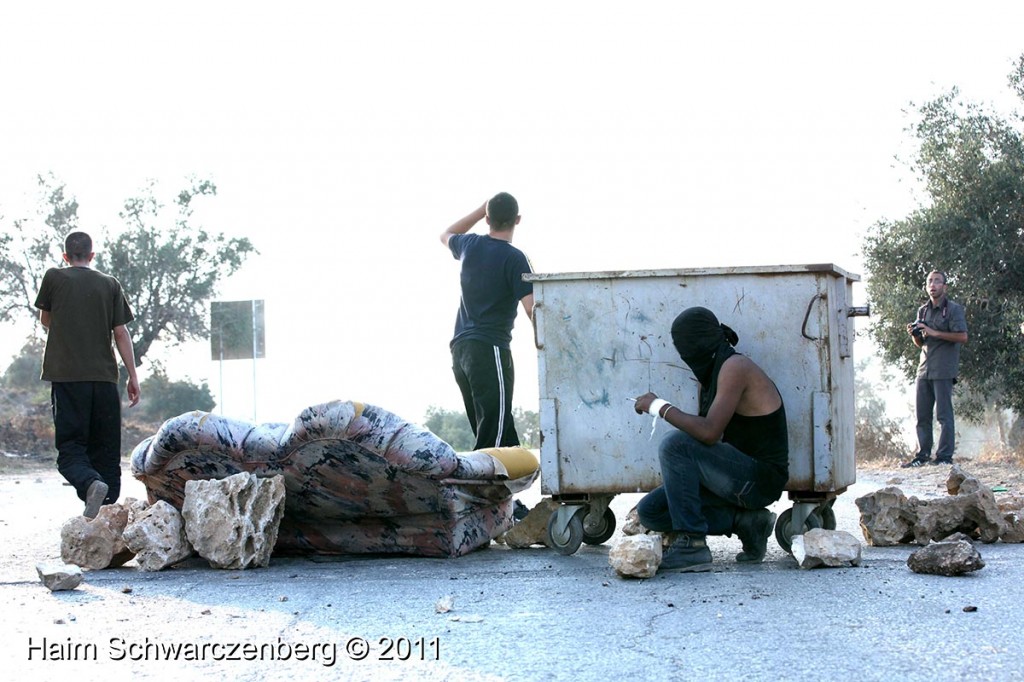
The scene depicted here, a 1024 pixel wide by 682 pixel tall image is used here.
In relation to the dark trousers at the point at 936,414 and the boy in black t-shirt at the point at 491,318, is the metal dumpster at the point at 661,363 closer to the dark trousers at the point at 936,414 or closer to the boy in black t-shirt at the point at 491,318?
the boy in black t-shirt at the point at 491,318

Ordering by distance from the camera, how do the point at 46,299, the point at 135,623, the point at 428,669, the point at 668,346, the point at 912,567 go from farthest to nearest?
the point at 46,299, the point at 668,346, the point at 912,567, the point at 135,623, the point at 428,669

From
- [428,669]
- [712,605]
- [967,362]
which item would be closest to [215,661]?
[428,669]

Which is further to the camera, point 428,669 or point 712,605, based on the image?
point 712,605

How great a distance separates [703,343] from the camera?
5.95m

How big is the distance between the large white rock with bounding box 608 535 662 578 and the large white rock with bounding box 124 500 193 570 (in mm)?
2311

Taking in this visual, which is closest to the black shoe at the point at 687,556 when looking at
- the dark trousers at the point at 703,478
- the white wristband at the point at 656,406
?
the dark trousers at the point at 703,478

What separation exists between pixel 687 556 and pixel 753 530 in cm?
42

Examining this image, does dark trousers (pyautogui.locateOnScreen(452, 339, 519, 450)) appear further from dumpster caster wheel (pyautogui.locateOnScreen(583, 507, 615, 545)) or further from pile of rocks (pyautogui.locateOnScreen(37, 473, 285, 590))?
pile of rocks (pyautogui.locateOnScreen(37, 473, 285, 590))

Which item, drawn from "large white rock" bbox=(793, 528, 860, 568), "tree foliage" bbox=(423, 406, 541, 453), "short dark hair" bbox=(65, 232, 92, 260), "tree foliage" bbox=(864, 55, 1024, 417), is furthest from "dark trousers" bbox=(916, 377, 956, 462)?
"tree foliage" bbox=(423, 406, 541, 453)

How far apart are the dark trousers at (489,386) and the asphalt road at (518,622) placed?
1150mm

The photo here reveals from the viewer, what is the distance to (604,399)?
6.42m

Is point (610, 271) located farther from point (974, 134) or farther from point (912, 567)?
point (974, 134)

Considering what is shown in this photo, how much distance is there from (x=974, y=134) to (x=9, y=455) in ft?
56.9

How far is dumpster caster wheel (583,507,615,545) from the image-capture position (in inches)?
279
